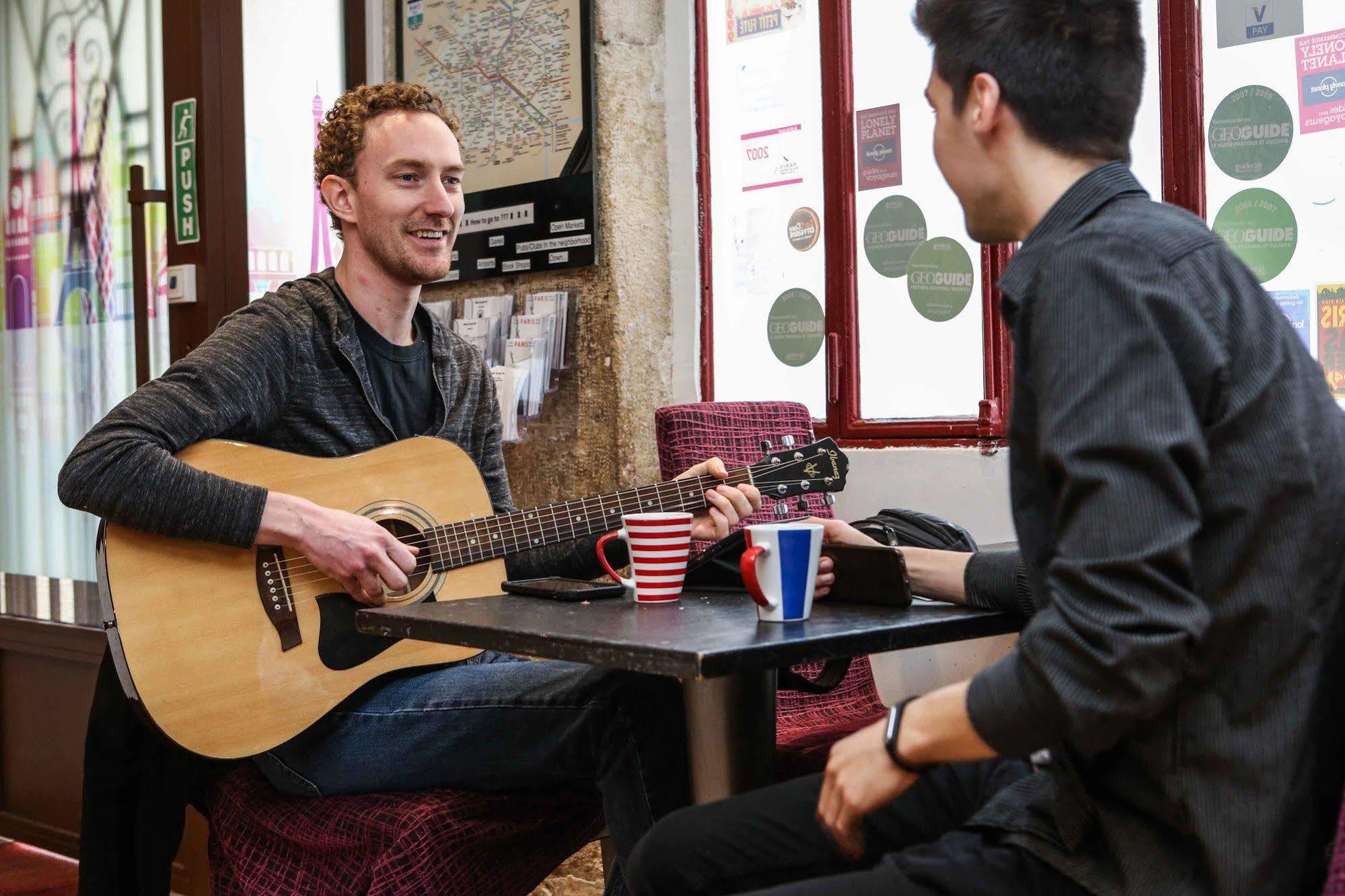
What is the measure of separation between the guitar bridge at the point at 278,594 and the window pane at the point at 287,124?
177cm

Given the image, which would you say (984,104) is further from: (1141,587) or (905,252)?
(905,252)

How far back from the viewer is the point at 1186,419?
89cm

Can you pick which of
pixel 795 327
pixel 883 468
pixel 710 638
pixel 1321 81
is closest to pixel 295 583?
pixel 710 638

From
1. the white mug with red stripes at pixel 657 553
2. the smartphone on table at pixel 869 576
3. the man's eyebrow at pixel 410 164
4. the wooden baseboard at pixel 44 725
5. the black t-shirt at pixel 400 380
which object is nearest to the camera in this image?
the smartphone on table at pixel 869 576

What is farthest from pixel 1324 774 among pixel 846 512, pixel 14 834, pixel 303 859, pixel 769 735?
pixel 14 834

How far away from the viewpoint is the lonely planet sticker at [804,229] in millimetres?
2988

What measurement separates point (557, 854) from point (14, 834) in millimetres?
2470

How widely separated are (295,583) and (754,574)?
855 mm

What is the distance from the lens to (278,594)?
1884 millimetres

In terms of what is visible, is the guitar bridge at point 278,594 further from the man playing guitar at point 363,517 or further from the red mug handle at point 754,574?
the red mug handle at point 754,574

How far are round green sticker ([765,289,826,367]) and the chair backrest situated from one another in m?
0.44

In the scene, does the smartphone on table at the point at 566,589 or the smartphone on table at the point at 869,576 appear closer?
the smartphone on table at the point at 869,576

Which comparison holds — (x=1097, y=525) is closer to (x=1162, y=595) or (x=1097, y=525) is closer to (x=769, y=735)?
(x=1162, y=595)

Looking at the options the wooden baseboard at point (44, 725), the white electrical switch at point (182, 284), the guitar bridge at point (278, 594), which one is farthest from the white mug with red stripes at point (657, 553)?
the wooden baseboard at point (44, 725)
